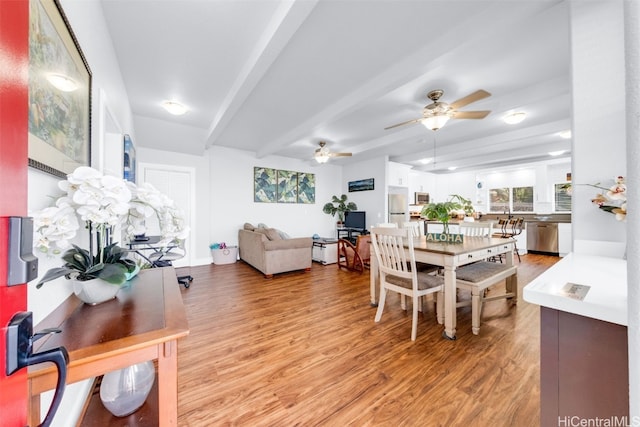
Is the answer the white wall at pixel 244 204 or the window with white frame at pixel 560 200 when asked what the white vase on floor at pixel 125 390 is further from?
the window with white frame at pixel 560 200

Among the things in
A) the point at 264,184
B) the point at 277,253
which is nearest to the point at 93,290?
the point at 277,253

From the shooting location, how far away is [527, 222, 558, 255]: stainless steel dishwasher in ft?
18.4

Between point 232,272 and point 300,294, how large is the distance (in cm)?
177

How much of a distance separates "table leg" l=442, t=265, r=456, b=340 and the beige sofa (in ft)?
8.25

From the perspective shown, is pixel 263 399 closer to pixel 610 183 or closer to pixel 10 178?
pixel 10 178

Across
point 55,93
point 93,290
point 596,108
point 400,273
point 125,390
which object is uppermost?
point 596,108

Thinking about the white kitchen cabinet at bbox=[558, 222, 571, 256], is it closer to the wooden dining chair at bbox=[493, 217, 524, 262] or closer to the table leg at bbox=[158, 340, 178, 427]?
the wooden dining chair at bbox=[493, 217, 524, 262]

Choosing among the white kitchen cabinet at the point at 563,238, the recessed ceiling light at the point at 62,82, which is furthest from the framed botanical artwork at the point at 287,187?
the white kitchen cabinet at the point at 563,238

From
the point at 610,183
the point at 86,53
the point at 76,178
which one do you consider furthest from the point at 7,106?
the point at 610,183

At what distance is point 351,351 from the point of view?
6.11 feet

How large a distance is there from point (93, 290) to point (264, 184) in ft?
16.8

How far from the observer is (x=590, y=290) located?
0.77 metres

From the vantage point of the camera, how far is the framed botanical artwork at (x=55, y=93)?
786 millimetres

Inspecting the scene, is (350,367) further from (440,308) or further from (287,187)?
(287,187)
